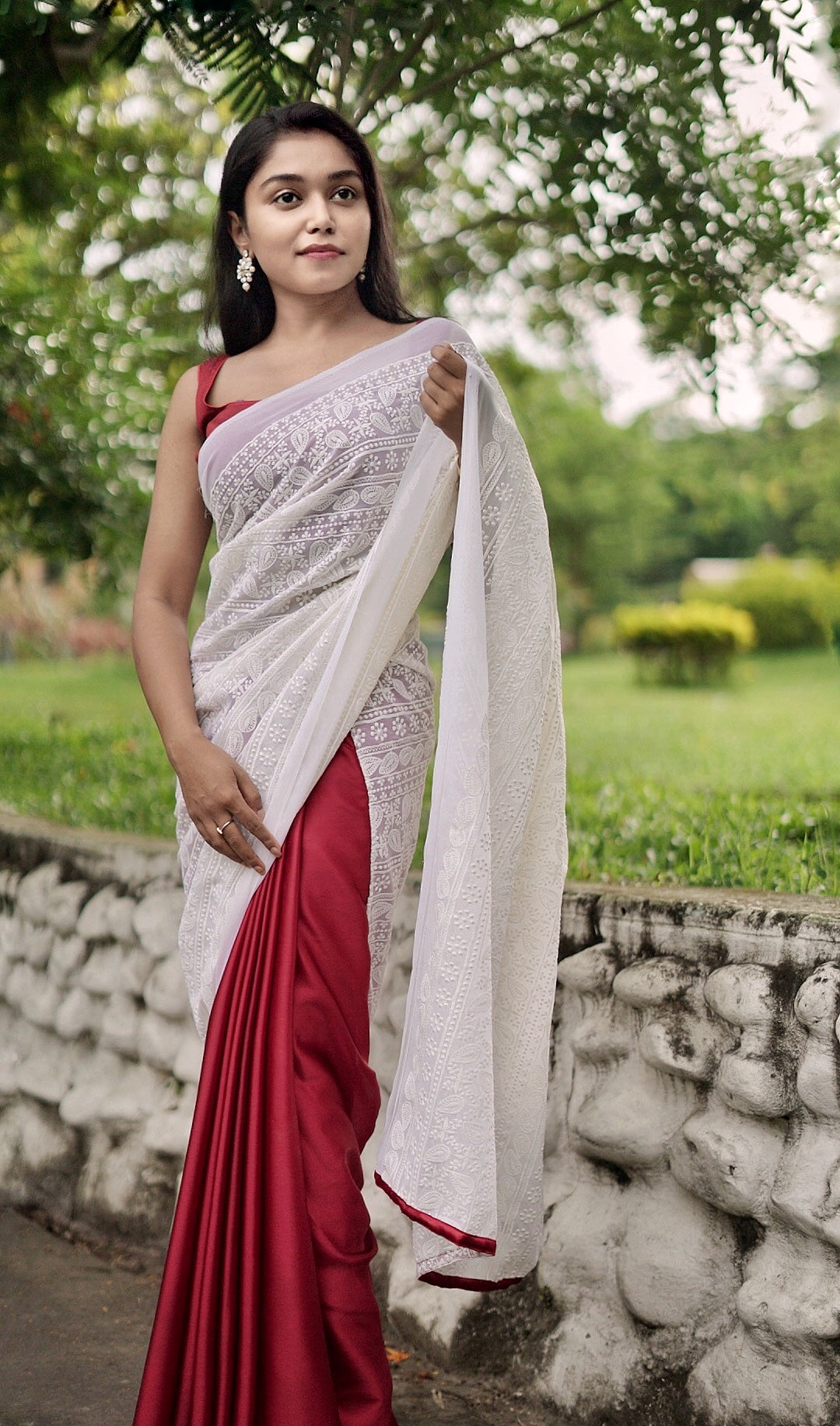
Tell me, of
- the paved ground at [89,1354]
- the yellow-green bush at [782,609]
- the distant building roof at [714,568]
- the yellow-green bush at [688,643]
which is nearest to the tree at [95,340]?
the paved ground at [89,1354]

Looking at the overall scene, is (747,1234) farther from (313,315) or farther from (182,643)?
(313,315)

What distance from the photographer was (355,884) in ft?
6.55

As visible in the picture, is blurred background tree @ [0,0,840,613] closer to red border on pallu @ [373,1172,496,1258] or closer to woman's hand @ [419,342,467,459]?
woman's hand @ [419,342,467,459]

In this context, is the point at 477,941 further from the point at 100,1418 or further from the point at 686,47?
the point at 686,47

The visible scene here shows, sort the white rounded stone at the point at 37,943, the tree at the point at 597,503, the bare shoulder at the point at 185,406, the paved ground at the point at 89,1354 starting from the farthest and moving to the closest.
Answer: the tree at the point at 597,503
the white rounded stone at the point at 37,943
the paved ground at the point at 89,1354
the bare shoulder at the point at 185,406

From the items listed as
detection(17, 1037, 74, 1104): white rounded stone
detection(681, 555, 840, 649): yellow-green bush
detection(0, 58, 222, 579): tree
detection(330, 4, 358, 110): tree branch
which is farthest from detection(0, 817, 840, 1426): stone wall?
detection(681, 555, 840, 649): yellow-green bush

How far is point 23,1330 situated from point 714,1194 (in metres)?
1.44

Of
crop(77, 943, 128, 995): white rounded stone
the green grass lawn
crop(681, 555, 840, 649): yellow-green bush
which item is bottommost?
crop(77, 943, 128, 995): white rounded stone

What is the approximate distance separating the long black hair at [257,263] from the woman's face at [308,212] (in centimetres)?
3

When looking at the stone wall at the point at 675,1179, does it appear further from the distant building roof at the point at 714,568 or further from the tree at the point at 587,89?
the distant building roof at the point at 714,568

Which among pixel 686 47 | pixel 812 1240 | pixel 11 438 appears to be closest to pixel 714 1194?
pixel 812 1240

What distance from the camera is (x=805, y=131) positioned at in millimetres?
3635

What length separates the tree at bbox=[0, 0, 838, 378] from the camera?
8.67 feet

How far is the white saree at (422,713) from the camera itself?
1941mm
